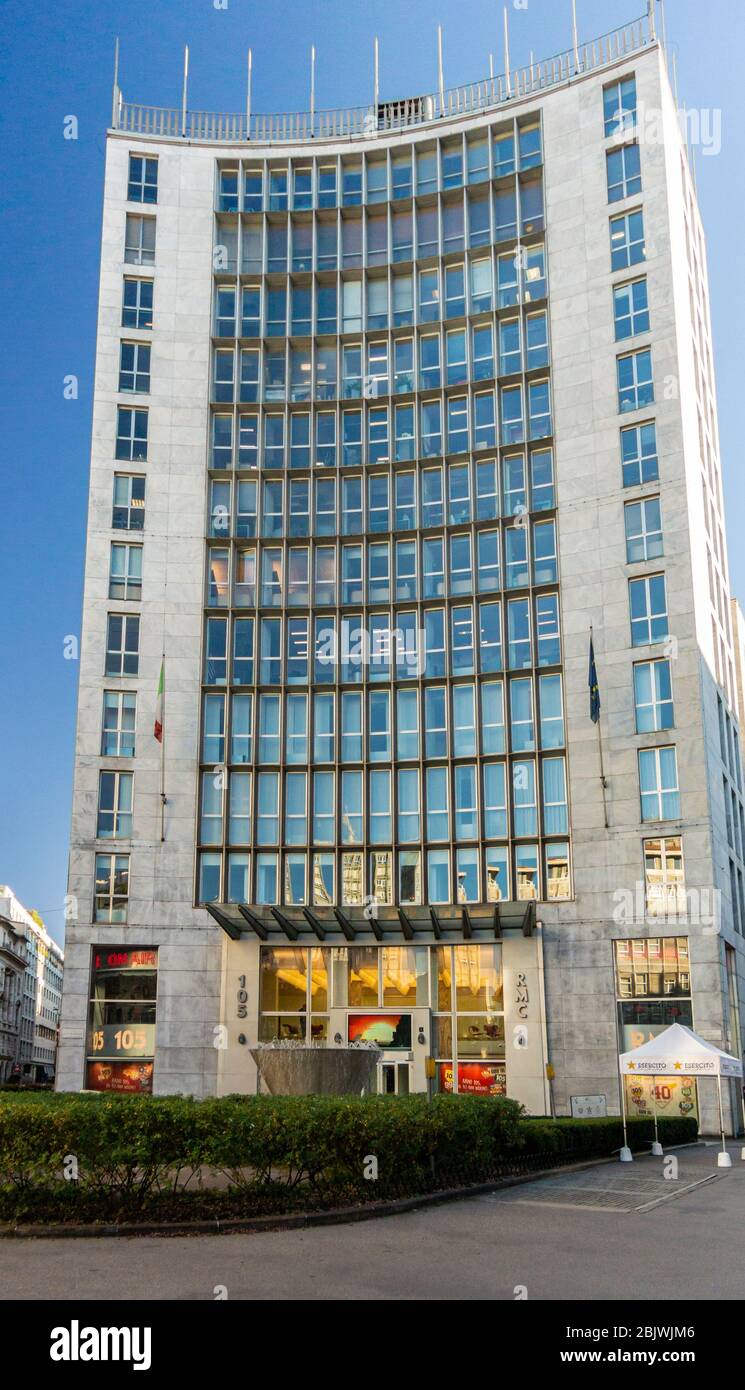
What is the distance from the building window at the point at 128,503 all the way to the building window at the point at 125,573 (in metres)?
1.02

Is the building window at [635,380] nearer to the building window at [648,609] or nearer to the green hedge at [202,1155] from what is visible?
the building window at [648,609]

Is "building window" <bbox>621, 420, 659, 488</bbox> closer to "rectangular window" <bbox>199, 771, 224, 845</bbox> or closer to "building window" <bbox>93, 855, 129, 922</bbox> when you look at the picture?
"rectangular window" <bbox>199, 771, 224, 845</bbox>

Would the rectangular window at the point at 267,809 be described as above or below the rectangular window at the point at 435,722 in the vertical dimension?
below

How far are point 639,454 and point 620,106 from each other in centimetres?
1654

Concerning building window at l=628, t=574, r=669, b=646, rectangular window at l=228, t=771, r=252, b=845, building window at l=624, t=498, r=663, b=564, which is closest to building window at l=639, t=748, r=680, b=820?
building window at l=628, t=574, r=669, b=646

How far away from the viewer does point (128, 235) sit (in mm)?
58281

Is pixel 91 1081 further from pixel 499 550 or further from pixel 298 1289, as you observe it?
pixel 298 1289

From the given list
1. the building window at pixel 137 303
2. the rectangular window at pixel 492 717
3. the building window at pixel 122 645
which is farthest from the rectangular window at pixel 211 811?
the building window at pixel 137 303

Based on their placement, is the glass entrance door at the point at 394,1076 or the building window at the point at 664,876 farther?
the glass entrance door at the point at 394,1076

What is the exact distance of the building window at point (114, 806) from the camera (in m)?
51.2

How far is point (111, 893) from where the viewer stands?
50.5 metres

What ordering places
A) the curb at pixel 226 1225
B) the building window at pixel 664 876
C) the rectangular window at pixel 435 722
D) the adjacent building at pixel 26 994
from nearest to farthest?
1. the curb at pixel 226 1225
2. the building window at pixel 664 876
3. the rectangular window at pixel 435 722
4. the adjacent building at pixel 26 994

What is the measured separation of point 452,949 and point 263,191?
37082mm

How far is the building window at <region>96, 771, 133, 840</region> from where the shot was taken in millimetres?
51219
